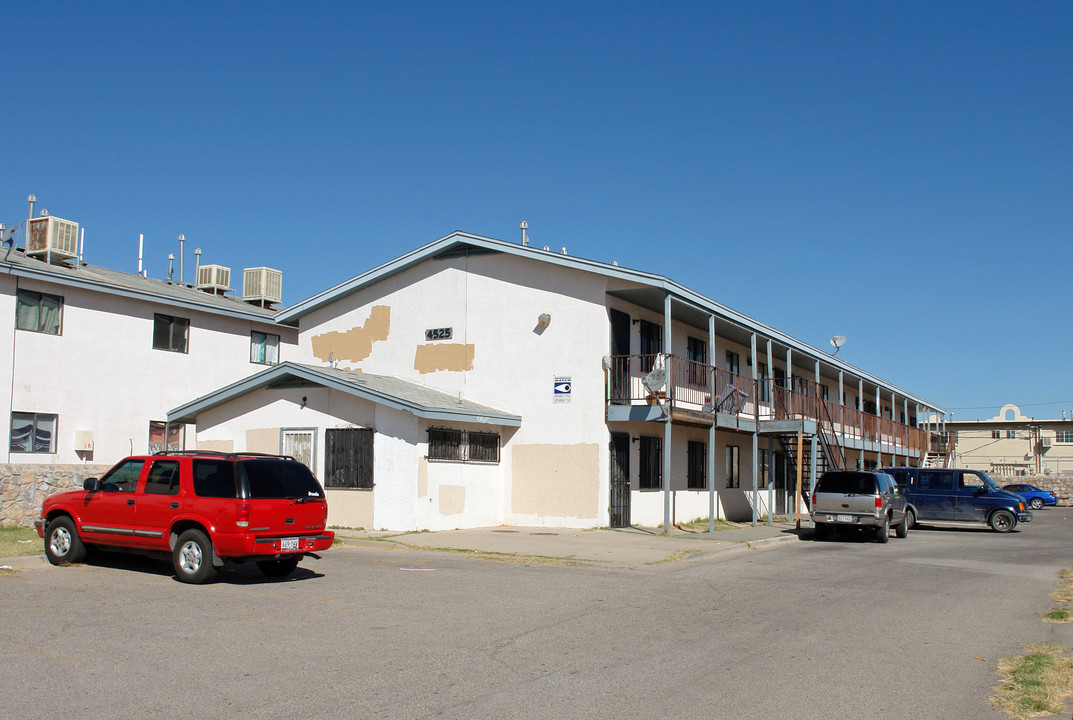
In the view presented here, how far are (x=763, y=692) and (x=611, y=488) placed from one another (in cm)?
1520

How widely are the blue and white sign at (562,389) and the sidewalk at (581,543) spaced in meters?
3.16

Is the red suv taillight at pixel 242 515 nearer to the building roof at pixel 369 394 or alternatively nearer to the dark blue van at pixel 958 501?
the building roof at pixel 369 394

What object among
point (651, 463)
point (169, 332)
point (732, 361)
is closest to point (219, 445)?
point (169, 332)

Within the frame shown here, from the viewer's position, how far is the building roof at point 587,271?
22141 millimetres

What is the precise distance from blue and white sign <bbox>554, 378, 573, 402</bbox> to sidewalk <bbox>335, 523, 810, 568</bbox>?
3.16 meters

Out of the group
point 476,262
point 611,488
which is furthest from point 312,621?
point 476,262

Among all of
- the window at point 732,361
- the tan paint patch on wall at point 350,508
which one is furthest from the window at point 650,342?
the tan paint patch on wall at point 350,508

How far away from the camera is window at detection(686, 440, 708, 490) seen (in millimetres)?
26484

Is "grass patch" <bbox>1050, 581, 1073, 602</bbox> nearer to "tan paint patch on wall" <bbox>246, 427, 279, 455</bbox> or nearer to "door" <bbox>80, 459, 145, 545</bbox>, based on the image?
"door" <bbox>80, 459, 145, 545</bbox>

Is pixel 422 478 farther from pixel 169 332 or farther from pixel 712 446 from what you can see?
pixel 169 332

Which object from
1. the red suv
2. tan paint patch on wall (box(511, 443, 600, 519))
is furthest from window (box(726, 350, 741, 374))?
the red suv

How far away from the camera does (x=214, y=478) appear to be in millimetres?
12562

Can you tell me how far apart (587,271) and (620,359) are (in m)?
2.34

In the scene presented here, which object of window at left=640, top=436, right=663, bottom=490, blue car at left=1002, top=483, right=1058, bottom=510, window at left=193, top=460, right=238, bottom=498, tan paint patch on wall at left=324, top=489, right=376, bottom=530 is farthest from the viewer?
blue car at left=1002, top=483, right=1058, bottom=510
